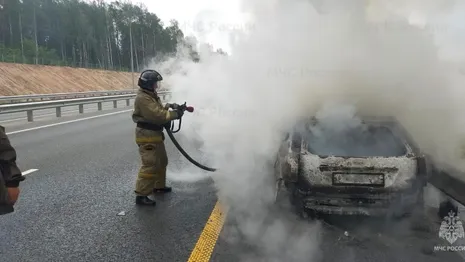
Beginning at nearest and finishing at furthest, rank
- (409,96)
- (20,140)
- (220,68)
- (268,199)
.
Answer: (268,199), (409,96), (220,68), (20,140)

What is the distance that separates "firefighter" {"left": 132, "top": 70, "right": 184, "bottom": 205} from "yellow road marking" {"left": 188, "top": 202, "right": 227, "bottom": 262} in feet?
2.69

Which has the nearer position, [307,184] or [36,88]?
[307,184]

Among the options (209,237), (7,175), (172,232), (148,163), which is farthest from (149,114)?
(7,175)

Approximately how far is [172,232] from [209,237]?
1.28ft

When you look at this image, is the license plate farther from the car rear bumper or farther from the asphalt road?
the asphalt road

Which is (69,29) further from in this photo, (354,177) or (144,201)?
(354,177)

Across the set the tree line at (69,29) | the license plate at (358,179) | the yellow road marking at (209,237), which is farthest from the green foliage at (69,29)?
the license plate at (358,179)

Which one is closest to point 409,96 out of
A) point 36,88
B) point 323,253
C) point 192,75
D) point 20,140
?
point 323,253

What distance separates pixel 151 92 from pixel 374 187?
270 centimetres

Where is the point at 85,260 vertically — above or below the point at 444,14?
below

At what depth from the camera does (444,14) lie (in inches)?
255

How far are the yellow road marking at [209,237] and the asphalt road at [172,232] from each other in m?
0.02

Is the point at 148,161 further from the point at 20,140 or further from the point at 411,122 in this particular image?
the point at 20,140

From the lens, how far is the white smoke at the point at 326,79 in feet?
18.6
